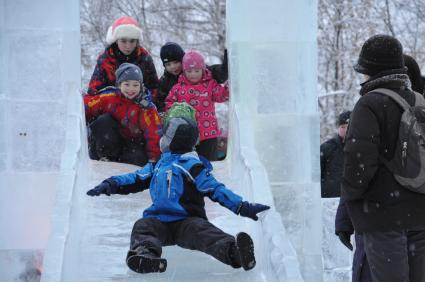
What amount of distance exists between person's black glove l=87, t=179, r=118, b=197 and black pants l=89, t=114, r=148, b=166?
186 cm

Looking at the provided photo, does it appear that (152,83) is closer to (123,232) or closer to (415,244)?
(123,232)

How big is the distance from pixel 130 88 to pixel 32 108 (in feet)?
2.49

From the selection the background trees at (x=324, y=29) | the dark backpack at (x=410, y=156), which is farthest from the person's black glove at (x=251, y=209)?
the background trees at (x=324, y=29)

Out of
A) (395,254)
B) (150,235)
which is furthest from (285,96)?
(395,254)

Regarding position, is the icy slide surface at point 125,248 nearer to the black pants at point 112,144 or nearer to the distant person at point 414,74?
the black pants at point 112,144

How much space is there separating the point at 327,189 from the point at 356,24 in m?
12.1

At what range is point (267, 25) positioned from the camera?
720cm

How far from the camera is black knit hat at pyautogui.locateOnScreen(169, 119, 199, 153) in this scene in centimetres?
553

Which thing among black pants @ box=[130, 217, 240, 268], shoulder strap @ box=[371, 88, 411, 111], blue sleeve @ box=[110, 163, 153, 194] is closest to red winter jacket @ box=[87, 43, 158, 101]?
blue sleeve @ box=[110, 163, 153, 194]

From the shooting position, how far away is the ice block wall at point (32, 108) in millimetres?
6898

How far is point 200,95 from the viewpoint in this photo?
7879mm

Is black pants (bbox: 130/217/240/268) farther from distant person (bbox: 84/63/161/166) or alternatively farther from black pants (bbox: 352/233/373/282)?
distant person (bbox: 84/63/161/166)

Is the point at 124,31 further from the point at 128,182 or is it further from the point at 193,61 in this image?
the point at 128,182

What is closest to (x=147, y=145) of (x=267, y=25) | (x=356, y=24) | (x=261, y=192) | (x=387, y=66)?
(x=267, y=25)
